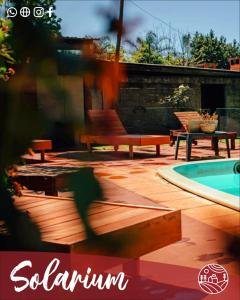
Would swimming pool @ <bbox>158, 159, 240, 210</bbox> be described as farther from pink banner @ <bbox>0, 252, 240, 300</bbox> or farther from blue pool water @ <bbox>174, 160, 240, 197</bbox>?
pink banner @ <bbox>0, 252, 240, 300</bbox>

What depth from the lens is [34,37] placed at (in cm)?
47

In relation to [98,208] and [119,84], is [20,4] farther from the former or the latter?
[98,208]

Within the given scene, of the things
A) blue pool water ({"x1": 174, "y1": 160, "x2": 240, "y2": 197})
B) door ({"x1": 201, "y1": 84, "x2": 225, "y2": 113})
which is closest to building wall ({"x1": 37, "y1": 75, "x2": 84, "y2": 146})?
blue pool water ({"x1": 174, "y1": 160, "x2": 240, "y2": 197})

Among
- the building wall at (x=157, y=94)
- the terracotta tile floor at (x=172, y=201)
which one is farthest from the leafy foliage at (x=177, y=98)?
the terracotta tile floor at (x=172, y=201)

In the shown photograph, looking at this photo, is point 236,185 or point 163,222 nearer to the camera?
point 163,222

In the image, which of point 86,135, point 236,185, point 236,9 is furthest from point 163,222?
point 236,185

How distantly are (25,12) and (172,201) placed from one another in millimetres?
4763

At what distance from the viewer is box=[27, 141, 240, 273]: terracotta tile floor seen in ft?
1.73

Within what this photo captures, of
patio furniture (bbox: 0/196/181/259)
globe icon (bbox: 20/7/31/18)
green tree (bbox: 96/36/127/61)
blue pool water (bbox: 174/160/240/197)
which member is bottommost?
blue pool water (bbox: 174/160/240/197)

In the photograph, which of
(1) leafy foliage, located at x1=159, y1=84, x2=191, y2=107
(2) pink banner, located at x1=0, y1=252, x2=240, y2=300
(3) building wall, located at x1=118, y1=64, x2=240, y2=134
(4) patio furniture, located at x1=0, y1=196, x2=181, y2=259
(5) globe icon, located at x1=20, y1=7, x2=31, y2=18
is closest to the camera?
(5) globe icon, located at x1=20, y1=7, x2=31, y2=18

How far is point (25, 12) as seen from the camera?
18.1 inches

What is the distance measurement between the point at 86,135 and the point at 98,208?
0.08m

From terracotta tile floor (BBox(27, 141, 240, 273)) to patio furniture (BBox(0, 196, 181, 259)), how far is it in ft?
0.14

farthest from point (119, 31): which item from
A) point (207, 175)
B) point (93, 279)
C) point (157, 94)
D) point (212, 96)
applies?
point (212, 96)
